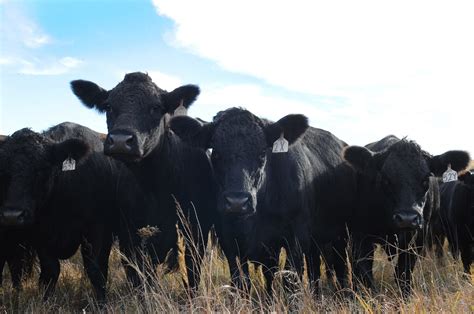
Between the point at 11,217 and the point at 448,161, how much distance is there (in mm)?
5523

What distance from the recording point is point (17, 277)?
25.6 feet

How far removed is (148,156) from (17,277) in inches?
120

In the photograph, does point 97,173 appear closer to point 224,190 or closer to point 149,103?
point 149,103

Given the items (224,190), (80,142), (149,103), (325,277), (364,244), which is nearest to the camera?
(224,190)

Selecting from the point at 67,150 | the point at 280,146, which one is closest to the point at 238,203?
the point at 280,146

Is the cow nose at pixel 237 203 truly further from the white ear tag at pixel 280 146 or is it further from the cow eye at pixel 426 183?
the cow eye at pixel 426 183

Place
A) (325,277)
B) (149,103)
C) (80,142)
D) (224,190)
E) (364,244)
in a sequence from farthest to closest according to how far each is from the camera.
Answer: (325,277), (364,244), (80,142), (149,103), (224,190)

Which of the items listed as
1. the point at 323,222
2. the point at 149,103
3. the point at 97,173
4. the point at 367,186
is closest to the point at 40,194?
the point at 97,173

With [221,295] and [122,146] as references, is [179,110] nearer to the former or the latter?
[122,146]

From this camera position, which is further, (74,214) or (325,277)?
(325,277)

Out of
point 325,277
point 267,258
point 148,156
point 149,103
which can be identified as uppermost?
point 149,103

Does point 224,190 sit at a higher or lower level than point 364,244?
higher

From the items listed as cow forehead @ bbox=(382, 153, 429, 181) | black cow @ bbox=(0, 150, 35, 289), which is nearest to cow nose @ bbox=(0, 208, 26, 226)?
black cow @ bbox=(0, 150, 35, 289)

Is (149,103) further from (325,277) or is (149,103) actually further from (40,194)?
(325,277)
